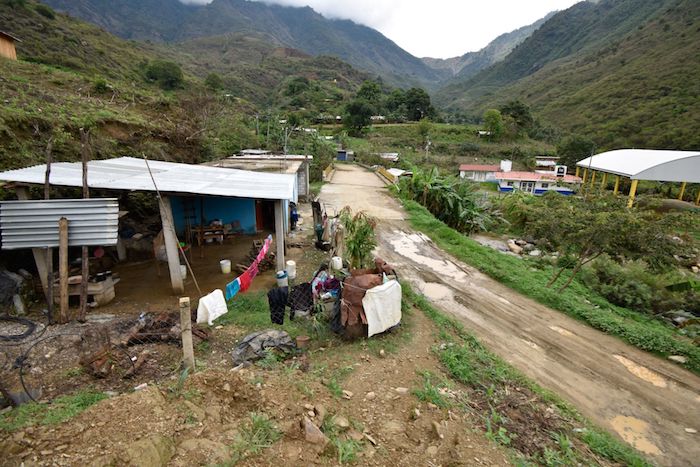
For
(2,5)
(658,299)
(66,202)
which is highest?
(2,5)

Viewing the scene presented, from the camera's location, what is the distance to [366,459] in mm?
3490

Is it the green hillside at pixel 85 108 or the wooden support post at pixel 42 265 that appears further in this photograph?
the green hillside at pixel 85 108

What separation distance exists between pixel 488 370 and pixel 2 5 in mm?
55079

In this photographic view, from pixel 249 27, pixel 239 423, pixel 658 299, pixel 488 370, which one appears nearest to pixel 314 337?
pixel 239 423

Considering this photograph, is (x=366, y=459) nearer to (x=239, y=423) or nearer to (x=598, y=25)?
(x=239, y=423)

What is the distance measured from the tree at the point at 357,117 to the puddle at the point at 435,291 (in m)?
49.2

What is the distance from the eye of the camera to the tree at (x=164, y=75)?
1711 inches

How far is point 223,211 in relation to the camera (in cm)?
1192

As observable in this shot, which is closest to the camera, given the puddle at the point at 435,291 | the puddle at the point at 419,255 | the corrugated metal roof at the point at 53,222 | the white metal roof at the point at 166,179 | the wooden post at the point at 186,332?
the wooden post at the point at 186,332

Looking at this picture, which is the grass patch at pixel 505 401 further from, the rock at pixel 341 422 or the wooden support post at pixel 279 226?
the wooden support post at pixel 279 226

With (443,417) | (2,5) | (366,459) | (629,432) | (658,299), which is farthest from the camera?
(2,5)

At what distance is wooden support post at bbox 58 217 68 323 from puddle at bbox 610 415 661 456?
990cm

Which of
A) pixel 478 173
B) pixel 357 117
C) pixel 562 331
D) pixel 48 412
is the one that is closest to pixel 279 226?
pixel 48 412

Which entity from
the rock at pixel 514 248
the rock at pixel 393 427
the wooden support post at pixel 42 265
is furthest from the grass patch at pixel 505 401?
the rock at pixel 514 248
